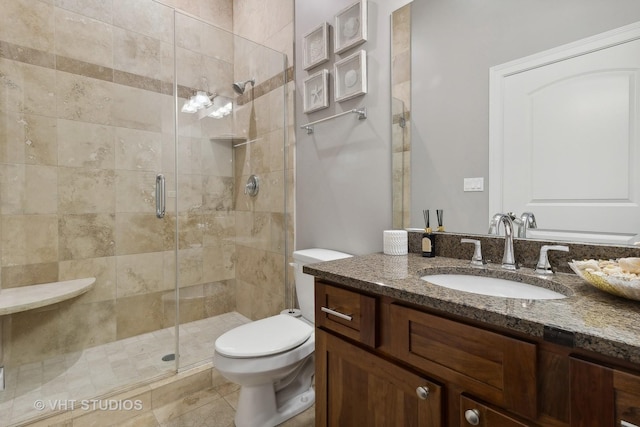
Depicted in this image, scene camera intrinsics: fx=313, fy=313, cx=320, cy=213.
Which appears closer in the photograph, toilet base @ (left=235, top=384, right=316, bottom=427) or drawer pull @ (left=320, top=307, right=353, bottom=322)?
drawer pull @ (left=320, top=307, right=353, bottom=322)

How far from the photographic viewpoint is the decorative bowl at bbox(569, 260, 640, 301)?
69 centimetres

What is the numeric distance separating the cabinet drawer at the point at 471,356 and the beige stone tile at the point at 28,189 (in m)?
2.33

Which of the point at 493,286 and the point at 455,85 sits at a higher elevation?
the point at 455,85

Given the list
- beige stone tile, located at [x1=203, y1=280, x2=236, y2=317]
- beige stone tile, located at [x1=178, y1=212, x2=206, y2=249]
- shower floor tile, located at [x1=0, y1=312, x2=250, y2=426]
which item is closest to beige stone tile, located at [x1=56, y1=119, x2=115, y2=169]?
beige stone tile, located at [x1=178, y1=212, x2=206, y2=249]

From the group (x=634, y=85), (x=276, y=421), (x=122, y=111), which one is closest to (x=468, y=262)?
(x=634, y=85)

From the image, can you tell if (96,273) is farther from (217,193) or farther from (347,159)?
(347,159)

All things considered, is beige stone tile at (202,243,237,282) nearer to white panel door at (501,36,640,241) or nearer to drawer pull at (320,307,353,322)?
drawer pull at (320,307,353,322)

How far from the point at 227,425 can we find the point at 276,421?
250 millimetres

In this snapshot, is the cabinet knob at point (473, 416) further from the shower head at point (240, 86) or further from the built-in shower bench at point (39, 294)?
the shower head at point (240, 86)

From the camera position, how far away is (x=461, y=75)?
1.30 metres

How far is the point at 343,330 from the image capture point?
40.4 inches

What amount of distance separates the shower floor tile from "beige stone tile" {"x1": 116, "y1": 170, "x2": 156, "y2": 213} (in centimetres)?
94

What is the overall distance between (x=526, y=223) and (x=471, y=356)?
63 centimetres

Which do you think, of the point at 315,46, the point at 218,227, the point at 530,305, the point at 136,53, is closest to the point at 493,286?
the point at 530,305
